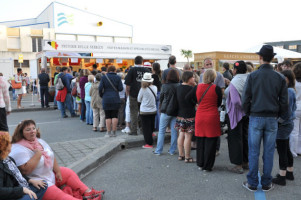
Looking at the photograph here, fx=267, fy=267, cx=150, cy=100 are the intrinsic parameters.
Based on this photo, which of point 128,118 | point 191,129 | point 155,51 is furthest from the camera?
point 155,51

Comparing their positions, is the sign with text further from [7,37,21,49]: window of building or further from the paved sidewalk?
[7,37,21,49]: window of building

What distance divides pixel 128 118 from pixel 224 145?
268cm

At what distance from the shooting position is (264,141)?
3.82 m

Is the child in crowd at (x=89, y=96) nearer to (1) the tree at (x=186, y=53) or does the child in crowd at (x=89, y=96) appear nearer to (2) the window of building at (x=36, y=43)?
(2) the window of building at (x=36, y=43)

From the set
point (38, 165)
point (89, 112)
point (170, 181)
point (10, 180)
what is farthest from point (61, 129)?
point (10, 180)

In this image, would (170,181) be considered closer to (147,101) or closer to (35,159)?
(35,159)

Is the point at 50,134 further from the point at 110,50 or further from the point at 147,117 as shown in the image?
the point at 110,50

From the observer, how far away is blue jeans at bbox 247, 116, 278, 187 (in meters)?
3.72

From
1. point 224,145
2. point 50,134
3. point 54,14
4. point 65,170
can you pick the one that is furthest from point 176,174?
point 54,14

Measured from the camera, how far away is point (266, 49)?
3.77 metres

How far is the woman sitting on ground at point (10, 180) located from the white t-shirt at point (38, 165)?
3.7 inches

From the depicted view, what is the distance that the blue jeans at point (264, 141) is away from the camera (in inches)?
146

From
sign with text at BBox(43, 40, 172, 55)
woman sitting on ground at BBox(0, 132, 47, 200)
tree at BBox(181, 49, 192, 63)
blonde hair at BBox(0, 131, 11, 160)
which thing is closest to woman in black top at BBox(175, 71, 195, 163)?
woman sitting on ground at BBox(0, 132, 47, 200)

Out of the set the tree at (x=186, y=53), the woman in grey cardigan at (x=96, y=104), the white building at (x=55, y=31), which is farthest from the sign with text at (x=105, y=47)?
the tree at (x=186, y=53)
